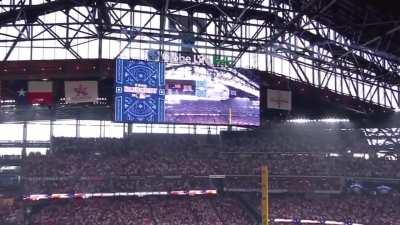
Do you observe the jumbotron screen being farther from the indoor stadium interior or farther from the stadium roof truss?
the stadium roof truss

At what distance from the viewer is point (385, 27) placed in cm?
3375

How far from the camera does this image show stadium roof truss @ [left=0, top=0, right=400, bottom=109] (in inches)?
1467

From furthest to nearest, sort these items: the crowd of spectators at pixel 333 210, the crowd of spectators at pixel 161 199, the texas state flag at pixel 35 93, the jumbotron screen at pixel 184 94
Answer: the crowd of spectators at pixel 333 210 → the crowd of spectators at pixel 161 199 → the texas state flag at pixel 35 93 → the jumbotron screen at pixel 184 94

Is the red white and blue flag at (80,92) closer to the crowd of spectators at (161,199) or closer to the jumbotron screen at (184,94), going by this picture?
the jumbotron screen at (184,94)

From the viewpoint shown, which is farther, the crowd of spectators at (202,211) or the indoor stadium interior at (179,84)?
the crowd of spectators at (202,211)

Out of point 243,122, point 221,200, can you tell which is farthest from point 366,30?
point 221,200

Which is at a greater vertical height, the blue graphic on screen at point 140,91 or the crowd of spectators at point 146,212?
the blue graphic on screen at point 140,91

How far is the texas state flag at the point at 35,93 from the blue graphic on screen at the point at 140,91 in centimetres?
478

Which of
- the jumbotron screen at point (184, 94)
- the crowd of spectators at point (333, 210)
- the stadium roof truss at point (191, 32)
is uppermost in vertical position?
the stadium roof truss at point (191, 32)

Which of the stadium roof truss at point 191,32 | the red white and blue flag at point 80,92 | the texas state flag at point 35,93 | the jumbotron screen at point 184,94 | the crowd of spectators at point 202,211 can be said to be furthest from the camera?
the crowd of spectators at point 202,211

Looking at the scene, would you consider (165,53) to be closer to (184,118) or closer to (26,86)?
(184,118)

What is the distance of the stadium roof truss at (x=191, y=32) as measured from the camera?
37.2 meters

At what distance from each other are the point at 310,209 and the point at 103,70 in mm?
20799

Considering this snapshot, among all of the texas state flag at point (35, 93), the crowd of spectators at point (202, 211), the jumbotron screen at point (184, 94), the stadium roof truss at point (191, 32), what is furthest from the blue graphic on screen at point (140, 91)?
the crowd of spectators at point (202, 211)
